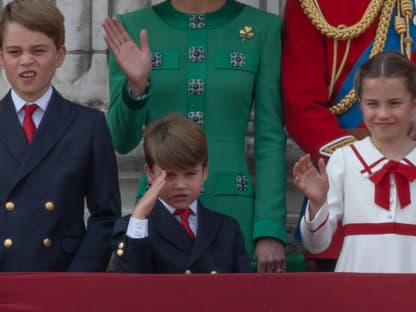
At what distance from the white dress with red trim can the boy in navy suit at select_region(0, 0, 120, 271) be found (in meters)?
0.56

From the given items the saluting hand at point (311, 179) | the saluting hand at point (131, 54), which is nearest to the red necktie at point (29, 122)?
the saluting hand at point (131, 54)

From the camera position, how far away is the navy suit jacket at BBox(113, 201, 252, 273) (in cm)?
348

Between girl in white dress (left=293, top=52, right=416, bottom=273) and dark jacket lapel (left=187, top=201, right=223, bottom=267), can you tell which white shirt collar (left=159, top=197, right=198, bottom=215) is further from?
girl in white dress (left=293, top=52, right=416, bottom=273)

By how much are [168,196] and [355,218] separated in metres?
0.50

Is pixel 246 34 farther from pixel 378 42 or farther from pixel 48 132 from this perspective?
pixel 48 132

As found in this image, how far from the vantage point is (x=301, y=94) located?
3.91m

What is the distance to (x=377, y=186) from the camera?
3607 mm

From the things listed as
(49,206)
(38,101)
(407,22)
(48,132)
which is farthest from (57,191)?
(407,22)

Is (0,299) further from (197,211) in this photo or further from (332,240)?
(332,240)

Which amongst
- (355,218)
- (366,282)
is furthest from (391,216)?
(366,282)

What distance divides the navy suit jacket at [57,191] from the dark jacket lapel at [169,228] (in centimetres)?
13

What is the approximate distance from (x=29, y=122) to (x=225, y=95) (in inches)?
24.9

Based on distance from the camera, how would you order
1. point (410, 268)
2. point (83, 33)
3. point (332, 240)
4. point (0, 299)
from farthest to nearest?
point (83, 33) < point (332, 240) < point (410, 268) < point (0, 299)

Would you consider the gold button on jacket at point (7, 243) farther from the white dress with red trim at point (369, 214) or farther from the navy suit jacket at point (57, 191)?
the white dress with red trim at point (369, 214)
